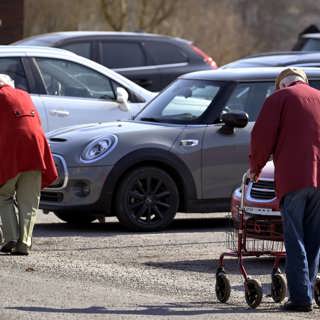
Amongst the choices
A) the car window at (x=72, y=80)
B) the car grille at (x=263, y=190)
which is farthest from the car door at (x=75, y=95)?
the car grille at (x=263, y=190)

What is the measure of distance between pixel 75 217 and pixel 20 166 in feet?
8.60

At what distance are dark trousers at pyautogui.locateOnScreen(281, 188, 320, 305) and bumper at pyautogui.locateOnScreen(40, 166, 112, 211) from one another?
4.30 metres

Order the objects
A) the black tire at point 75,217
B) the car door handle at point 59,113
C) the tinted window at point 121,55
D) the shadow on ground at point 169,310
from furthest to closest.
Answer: the tinted window at point 121,55, the car door handle at point 59,113, the black tire at point 75,217, the shadow on ground at point 169,310

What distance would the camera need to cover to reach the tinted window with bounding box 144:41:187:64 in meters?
21.3

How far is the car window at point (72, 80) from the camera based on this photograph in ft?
54.1

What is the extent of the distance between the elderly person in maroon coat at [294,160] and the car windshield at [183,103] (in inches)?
184

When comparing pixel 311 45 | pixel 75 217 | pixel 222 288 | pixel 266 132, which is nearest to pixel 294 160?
pixel 266 132

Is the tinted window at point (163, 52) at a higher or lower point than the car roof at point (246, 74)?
lower

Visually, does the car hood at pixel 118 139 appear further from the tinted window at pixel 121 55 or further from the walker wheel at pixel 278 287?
the tinted window at pixel 121 55

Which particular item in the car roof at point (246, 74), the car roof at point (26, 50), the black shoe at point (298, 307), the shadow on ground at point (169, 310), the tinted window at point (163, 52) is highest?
the car roof at point (246, 74)

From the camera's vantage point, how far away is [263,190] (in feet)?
38.5

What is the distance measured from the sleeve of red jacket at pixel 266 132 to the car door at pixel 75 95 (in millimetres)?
7102

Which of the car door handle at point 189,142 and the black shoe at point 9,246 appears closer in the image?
the black shoe at point 9,246

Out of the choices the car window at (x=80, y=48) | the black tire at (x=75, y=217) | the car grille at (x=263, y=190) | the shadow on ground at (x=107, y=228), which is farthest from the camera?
the car window at (x=80, y=48)
